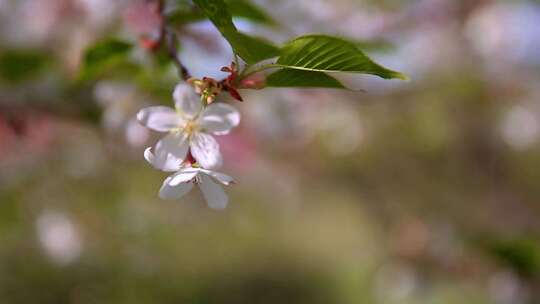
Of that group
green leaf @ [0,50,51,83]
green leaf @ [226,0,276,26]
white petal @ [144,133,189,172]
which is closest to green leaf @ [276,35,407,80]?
A: white petal @ [144,133,189,172]

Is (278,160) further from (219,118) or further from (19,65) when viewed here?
(219,118)

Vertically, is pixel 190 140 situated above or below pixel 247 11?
below

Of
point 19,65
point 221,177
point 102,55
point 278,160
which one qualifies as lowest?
point 221,177

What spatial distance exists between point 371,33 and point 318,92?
0.33 meters

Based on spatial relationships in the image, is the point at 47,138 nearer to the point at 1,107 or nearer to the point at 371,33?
the point at 1,107

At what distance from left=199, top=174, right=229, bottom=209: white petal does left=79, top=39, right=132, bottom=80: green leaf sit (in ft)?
0.98

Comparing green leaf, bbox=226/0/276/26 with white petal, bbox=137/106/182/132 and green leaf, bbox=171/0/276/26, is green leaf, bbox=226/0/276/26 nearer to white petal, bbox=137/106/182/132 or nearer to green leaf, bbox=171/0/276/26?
green leaf, bbox=171/0/276/26

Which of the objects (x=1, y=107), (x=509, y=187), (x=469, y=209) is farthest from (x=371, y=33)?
(x=509, y=187)

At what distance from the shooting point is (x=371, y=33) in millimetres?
2035

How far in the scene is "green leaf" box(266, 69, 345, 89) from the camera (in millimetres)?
560

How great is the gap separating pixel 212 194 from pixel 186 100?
81mm

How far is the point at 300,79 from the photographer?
568 mm

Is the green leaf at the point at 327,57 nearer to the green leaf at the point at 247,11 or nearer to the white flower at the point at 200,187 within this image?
the white flower at the point at 200,187

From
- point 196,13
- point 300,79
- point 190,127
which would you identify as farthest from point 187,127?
point 196,13
